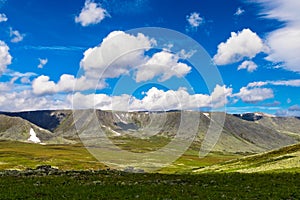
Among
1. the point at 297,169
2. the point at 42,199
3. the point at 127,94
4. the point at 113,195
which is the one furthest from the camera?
the point at 127,94

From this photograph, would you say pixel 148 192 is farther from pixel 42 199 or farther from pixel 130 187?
pixel 42 199

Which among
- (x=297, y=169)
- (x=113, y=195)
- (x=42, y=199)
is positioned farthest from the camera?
(x=297, y=169)

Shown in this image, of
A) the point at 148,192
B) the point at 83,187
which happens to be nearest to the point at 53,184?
the point at 83,187

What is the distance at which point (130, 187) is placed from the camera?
39.6 meters

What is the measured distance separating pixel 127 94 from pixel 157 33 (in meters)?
12.5

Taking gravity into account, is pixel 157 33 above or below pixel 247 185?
above

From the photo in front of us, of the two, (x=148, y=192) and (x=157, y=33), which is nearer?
(x=148, y=192)

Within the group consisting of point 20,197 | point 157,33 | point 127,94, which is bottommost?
point 20,197

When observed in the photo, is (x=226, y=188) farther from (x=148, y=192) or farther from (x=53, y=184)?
(x=53, y=184)

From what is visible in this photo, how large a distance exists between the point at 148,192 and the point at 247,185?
12.4 meters

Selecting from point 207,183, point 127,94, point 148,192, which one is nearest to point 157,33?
point 127,94

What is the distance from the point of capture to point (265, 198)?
33.0 m

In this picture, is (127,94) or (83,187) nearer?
(83,187)

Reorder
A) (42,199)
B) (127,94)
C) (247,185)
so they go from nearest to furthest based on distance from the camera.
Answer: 1. (42,199)
2. (247,185)
3. (127,94)
